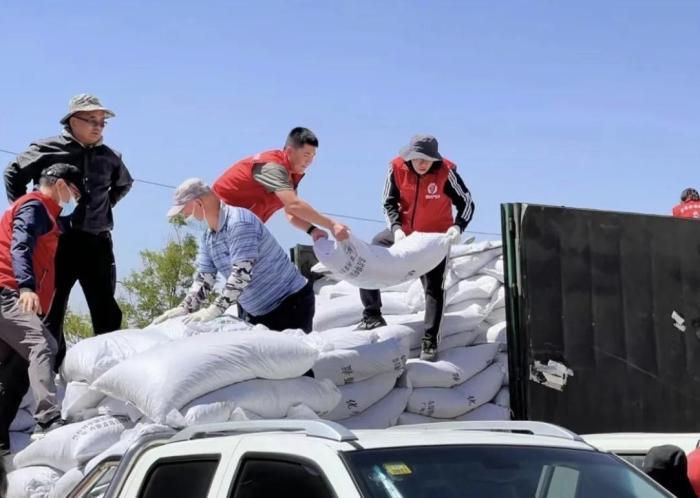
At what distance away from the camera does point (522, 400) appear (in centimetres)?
679

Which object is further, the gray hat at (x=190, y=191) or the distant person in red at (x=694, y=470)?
the gray hat at (x=190, y=191)

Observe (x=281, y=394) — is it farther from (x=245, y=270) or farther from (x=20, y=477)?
(x=20, y=477)

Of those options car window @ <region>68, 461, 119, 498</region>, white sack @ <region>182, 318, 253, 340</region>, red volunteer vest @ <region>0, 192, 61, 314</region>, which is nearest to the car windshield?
car window @ <region>68, 461, 119, 498</region>

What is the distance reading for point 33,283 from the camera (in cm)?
653

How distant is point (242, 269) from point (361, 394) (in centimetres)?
95

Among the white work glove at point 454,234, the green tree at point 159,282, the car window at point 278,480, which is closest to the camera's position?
the car window at point 278,480

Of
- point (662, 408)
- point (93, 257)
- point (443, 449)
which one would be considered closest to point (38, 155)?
point (93, 257)

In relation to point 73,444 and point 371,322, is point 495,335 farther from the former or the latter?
point 73,444

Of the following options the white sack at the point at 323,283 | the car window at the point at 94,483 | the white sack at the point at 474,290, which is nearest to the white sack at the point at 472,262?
the white sack at the point at 474,290

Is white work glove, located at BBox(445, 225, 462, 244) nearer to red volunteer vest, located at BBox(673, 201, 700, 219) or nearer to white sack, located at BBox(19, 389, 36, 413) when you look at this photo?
white sack, located at BBox(19, 389, 36, 413)

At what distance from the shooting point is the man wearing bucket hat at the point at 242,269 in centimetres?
645

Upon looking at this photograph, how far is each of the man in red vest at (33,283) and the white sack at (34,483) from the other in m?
0.45

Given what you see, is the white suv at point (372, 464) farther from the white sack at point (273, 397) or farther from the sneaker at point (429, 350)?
the sneaker at point (429, 350)

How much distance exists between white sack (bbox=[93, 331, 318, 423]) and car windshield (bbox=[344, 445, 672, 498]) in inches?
101
